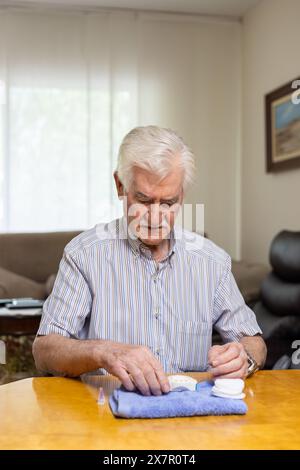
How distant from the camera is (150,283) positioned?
162cm

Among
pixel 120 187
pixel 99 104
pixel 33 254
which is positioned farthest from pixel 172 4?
pixel 120 187

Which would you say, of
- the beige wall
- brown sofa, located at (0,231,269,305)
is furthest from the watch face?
brown sofa, located at (0,231,269,305)

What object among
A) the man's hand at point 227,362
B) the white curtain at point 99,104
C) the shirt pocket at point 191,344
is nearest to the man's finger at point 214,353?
the man's hand at point 227,362

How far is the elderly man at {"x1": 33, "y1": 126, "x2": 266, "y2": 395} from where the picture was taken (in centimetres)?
152

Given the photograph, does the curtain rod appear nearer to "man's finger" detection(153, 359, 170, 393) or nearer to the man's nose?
the man's nose

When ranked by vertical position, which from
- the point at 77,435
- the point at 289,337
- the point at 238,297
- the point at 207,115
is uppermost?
the point at 207,115

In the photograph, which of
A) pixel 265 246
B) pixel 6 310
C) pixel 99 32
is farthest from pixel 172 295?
pixel 99 32

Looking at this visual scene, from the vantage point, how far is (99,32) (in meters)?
5.20

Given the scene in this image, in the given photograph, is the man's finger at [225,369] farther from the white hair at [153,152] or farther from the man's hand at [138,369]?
the white hair at [153,152]

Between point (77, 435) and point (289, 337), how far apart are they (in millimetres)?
2208

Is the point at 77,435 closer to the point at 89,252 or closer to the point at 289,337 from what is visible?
the point at 89,252

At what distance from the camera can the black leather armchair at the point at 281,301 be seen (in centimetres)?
300

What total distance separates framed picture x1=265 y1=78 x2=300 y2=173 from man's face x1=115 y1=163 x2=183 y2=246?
2712 mm

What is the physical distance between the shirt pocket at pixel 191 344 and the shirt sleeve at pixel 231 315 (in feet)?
0.14
